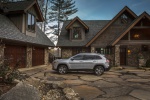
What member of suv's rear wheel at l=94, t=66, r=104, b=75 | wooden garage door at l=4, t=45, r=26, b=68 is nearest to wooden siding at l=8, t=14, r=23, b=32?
wooden garage door at l=4, t=45, r=26, b=68

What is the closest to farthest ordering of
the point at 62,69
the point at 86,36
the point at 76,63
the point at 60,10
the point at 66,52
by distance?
the point at 76,63 → the point at 62,69 → the point at 66,52 → the point at 86,36 → the point at 60,10

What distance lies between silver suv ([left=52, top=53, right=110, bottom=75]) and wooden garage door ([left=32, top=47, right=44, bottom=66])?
536 cm

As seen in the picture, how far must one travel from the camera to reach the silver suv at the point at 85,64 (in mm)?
13688

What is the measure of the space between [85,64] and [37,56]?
27.2ft

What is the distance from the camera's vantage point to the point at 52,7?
132 feet

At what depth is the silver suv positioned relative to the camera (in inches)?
539

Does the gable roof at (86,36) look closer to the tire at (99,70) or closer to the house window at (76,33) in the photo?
the house window at (76,33)

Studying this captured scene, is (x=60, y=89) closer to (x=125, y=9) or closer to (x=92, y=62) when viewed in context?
(x=92, y=62)

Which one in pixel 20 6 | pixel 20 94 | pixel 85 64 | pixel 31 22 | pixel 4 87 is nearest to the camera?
pixel 20 94

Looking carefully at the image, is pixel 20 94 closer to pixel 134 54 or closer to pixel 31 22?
pixel 31 22

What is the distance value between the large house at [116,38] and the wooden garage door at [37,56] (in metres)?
3.54

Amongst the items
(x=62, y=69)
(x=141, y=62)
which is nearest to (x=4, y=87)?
(x=62, y=69)

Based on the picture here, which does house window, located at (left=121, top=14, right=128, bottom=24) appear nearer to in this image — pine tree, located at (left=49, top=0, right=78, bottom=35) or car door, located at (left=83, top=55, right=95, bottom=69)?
car door, located at (left=83, top=55, right=95, bottom=69)

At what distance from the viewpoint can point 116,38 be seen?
1983 cm
